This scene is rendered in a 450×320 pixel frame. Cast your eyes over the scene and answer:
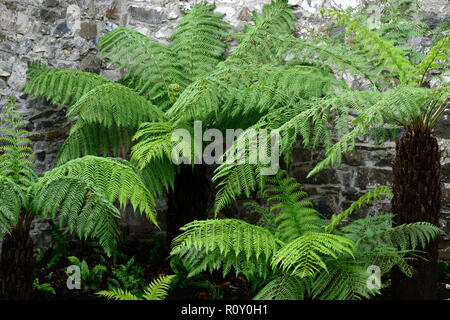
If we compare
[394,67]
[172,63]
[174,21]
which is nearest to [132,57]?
[172,63]

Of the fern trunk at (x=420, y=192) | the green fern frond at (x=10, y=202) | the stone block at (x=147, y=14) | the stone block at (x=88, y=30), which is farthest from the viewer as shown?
the stone block at (x=147, y=14)

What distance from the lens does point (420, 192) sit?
2428 mm

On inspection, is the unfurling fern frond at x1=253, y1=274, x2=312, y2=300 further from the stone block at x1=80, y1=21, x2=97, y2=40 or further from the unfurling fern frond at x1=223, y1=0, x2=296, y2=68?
the stone block at x1=80, y1=21, x2=97, y2=40

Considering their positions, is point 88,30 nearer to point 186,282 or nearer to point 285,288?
point 186,282

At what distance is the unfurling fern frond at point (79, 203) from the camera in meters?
2.23

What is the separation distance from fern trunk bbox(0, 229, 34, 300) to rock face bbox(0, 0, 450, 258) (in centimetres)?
125

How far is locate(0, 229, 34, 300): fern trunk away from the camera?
2330 mm

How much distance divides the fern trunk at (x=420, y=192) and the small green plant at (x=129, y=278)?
4.99 ft

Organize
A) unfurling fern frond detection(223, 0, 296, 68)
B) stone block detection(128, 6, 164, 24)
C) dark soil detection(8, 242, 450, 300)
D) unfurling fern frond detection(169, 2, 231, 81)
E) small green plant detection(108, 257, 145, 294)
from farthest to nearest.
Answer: stone block detection(128, 6, 164, 24) < unfurling fern frond detection(169, 2, 231, 81) < unfurling fern frond detection(223, 0, 296, 68) < small green plant detection(108, 257, 145, 294) < dark soil detection(8, 242, 450, 300)

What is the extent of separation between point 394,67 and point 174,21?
72.8 inches

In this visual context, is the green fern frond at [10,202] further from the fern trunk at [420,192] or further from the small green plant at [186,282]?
the fern trunk at [420,192]

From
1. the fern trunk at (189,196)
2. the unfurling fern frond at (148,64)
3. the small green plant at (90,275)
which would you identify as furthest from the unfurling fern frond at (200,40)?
the small green plant at (90,275)

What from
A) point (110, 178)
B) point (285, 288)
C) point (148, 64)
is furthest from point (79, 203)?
point (148, 64)

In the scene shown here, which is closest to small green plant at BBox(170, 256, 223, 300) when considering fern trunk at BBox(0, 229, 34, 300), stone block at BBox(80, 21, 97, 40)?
fern trunk at BBox(0, 229, 34, 300)
